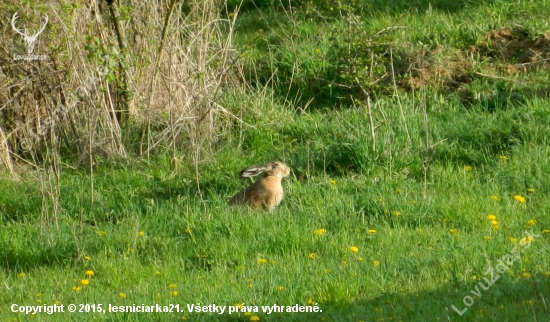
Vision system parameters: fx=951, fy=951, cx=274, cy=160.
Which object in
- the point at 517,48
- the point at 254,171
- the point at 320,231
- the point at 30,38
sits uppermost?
the point at 30,38

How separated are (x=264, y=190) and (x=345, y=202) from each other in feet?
2.42

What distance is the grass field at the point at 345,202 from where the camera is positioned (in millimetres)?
6590

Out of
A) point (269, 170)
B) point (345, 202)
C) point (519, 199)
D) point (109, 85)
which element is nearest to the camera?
point (519, 199)

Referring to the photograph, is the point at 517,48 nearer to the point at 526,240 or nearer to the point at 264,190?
the point at 264,190

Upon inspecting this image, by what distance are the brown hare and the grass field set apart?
0.14m

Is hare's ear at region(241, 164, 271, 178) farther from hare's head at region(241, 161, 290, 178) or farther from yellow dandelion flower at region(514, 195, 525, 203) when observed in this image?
yellow dandelion flower at region(514, 195, 525, 203)

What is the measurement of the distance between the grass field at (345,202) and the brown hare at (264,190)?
14 cm

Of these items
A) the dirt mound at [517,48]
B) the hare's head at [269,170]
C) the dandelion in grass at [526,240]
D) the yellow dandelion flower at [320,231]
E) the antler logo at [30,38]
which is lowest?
the dirt mound at [517,48]

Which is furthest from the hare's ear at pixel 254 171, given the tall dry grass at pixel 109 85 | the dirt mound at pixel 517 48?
the dirt mound at pixel 517 48

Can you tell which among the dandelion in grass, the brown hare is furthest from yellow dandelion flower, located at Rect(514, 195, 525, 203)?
the brown hare

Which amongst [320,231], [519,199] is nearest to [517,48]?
[519,199]

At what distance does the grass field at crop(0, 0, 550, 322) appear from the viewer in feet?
21.6

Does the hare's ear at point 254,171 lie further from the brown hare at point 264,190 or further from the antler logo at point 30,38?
the antler logo at point 30,38

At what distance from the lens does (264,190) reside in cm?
859
